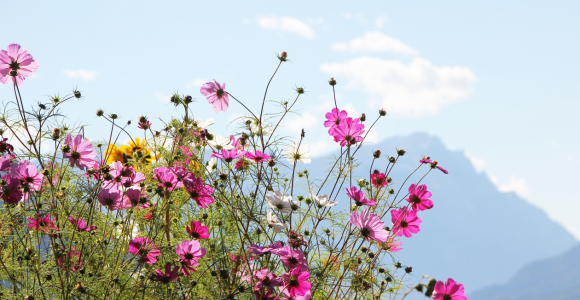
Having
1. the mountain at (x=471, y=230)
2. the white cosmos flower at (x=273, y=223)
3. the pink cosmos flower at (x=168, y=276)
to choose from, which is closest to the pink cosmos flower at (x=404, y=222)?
the white cosmos flower at (x=273, y=223)

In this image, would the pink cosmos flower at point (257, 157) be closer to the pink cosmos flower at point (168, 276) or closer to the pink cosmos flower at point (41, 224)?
the pink cosmos flower at point (168, 276)

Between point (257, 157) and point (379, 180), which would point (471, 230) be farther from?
point (257, 157)

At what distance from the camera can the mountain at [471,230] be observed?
481 feet

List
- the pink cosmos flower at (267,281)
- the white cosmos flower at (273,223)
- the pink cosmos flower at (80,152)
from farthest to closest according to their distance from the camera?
the pink cosmos flower at (80,152) < the white cosmos flower at (273,223) < the pink cosmos flower at (267,281)

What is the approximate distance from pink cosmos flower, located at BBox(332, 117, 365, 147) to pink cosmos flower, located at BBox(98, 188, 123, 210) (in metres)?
0.65

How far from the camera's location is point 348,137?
1350mm

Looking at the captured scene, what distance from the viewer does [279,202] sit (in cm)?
104

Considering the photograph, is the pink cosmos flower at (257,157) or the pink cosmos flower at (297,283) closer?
the pink cosmos flower at (297,283)

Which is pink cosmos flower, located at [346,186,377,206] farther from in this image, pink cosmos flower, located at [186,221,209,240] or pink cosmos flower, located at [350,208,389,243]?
pink cosmos flower, located at [186,221,209,240]

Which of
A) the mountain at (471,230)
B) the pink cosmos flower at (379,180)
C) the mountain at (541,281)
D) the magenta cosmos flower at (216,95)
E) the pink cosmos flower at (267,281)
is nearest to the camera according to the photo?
the pink cosmos flower at (267,281)

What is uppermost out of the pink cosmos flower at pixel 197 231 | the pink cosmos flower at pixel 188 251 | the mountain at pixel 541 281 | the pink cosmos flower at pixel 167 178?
the mountain at pixel 541 281

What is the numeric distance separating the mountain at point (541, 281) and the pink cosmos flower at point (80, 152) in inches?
5193

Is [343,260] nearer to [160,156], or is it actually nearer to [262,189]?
[262,189]

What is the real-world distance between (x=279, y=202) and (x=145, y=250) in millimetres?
321
